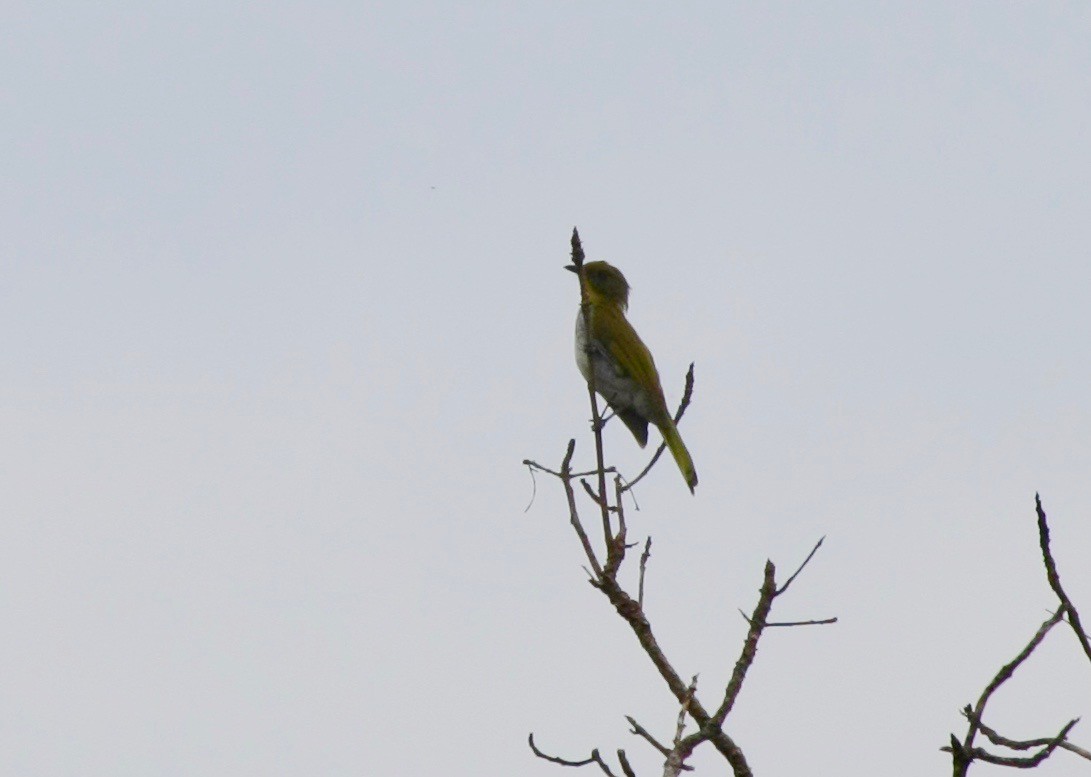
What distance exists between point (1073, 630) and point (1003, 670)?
0.26 meters

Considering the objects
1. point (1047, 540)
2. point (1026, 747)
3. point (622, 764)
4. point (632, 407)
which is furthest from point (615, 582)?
point (632, 407)

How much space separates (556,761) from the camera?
3.65 m

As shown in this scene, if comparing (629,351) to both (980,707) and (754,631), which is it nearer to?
(754,631)

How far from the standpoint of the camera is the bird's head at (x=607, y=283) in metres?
11.1

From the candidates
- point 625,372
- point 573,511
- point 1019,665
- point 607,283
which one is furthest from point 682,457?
point 1019,665

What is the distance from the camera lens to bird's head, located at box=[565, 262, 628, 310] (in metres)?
11.1

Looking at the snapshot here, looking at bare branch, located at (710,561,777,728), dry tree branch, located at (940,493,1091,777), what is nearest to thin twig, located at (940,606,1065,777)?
dry tree branch, located at (940,493,1091,777)

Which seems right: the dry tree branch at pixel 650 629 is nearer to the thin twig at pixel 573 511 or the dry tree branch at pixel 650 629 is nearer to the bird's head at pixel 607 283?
the thin twig at pixel 573 511

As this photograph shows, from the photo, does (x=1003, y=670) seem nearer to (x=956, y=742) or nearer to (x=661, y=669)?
(x=956, y=742)

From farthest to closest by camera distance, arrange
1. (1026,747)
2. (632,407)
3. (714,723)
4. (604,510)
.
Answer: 1. (632,407)
2. (604,510)
3. (714,723)
4. (1026,747)

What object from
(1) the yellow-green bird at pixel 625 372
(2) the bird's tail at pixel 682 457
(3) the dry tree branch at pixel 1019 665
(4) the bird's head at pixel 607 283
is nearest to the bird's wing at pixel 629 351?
(1) the yellow-green bird at pixel 625 372

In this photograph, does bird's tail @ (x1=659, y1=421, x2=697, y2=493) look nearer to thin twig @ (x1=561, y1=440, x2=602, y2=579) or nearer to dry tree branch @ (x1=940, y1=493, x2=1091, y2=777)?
thin twig @ (x1=561, y1=440, x2=602, y2=579)

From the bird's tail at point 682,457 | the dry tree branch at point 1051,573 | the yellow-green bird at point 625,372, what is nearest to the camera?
the dry tree branch at point 1051,573

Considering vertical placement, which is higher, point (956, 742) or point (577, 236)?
point (577, 236)
